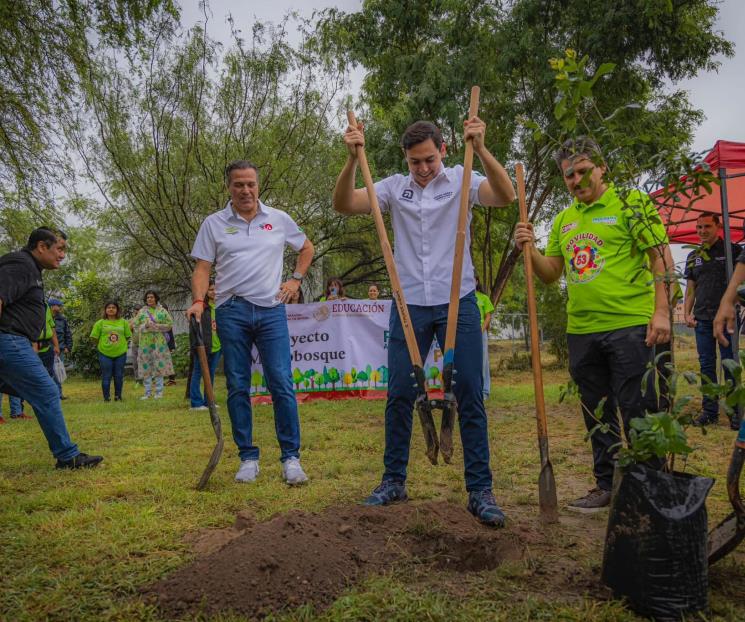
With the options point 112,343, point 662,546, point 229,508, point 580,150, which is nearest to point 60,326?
point 112,343

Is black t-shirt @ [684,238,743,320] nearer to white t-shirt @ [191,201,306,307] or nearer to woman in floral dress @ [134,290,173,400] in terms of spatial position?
white t-shirt @ [191,201,306,307]

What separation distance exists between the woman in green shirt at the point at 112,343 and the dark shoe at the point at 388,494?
8.62 meters

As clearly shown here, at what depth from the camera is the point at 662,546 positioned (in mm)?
2201

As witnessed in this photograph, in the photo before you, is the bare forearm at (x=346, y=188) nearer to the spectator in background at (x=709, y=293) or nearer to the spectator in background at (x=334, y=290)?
the spectator in background at (x=709, y=293)

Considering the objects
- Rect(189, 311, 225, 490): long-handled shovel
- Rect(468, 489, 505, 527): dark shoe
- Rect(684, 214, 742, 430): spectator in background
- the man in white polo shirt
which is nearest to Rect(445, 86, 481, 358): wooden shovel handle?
Rect(468, 489, 505, 527): dark shoe

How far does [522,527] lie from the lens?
316 centimetres

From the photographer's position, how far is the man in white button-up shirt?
137 inches

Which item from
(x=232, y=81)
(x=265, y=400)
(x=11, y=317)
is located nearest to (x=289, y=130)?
(x=232, y=81)

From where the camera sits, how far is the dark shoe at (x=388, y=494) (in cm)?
358

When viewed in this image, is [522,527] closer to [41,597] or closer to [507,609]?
[507,609]

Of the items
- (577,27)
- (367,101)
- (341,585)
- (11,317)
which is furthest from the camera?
(367,101)

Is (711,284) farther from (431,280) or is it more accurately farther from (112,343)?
(112,343)

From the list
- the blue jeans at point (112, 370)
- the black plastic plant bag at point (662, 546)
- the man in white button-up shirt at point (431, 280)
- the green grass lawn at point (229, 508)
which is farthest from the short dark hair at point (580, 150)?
the blue jeans at point (112, 370)

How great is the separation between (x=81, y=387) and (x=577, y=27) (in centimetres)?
1433
